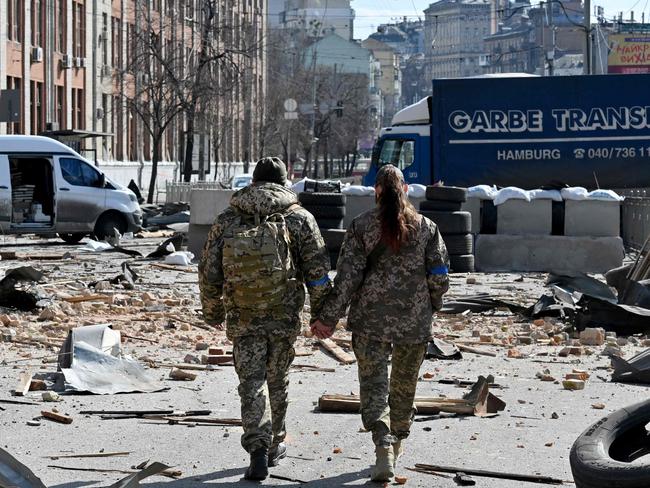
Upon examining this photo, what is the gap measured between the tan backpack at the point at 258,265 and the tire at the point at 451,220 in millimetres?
13471

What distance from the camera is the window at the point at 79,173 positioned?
29.0m

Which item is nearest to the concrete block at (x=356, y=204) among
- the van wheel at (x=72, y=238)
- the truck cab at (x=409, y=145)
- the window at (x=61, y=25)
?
the truck cab at (x=409, y=145)

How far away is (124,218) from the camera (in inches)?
1174

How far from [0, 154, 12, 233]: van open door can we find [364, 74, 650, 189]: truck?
28.5 ft

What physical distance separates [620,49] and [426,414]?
115 metres

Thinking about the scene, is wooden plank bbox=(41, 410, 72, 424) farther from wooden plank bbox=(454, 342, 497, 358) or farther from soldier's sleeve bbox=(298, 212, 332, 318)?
wooden plank bbox=(454, 342, 497, 358)

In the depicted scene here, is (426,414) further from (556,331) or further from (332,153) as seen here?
(332,153)

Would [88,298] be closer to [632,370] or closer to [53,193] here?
[632,370]

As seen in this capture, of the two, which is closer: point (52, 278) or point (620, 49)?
point (52, 278)

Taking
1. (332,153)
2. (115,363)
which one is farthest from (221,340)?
(332,153)

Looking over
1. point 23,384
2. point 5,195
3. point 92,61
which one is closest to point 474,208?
point 5,195

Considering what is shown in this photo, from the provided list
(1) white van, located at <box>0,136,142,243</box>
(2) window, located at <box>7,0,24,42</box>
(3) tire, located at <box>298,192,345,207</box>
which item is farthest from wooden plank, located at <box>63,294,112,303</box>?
(2) window, located at <box>7,0,24,42</box>

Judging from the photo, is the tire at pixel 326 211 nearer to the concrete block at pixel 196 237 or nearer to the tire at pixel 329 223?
the tire at pixel 329 223

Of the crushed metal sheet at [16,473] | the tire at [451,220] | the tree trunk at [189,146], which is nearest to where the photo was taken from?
the crushed metal sheet at [16,473]
